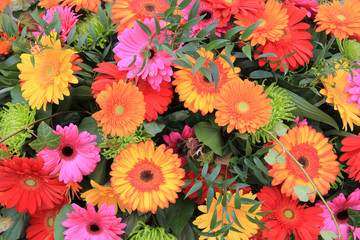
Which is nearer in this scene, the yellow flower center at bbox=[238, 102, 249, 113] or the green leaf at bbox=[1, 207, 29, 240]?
the yellow flower center at bbox=[238, 102, 249, 113]

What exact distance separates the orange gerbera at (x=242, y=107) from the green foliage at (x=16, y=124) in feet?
1.12

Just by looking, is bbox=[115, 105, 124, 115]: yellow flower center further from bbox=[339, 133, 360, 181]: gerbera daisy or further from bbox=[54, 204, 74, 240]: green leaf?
bbox=[339, 133, 360, 181]: gerbera daisy

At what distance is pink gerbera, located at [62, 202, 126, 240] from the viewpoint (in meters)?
0.51

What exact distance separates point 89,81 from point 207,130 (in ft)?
0.77

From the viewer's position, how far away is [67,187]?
547mm

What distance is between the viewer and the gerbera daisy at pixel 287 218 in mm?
531

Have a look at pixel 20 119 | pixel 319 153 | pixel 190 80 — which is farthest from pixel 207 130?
pixel 20 119

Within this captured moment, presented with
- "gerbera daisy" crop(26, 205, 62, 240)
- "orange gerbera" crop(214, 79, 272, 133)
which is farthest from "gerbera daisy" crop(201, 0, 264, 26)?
"gerbera daisy" crop(26, 205, 62, 240)

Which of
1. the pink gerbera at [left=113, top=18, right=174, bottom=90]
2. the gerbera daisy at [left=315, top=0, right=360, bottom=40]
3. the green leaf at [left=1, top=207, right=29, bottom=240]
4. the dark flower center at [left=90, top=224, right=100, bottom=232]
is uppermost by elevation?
the gerbera daisy at [left=315, top=0, right=360, bottom=40]

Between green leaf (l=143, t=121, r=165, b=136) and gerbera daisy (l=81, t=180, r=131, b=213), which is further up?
green leaf (l=143, t=121, r=165, b=136)

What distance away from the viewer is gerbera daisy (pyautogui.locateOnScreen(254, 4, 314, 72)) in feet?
1.83

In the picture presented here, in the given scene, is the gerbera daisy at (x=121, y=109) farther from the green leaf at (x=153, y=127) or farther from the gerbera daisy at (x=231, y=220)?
the gerbera daisy at (x=231, y=220)

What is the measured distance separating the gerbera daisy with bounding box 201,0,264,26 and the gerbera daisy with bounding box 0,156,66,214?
1.26 ft

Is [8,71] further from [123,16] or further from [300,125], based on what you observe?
[300,125]
